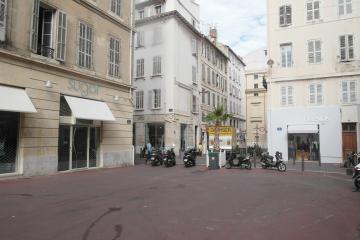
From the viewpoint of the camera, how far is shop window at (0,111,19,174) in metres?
12.0

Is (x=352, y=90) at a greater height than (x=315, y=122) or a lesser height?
greater

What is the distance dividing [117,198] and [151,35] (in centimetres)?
2421

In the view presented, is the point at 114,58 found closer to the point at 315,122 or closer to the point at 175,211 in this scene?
the point at 175,211

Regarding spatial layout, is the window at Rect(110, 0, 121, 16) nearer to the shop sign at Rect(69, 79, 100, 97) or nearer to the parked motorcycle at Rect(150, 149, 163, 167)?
the shop sign at Rect(69, 79, 100, 97)

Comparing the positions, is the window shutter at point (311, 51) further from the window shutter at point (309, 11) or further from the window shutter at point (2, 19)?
the window shutter at point (2, 19)

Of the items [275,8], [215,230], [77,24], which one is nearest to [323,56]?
[275,8]

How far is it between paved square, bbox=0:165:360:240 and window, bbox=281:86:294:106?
12.6 meters

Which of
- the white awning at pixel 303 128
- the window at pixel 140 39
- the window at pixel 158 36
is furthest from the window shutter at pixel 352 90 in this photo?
the window at pixel 140 39

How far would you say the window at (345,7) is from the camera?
21578 millimetres

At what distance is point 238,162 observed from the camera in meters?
18.2

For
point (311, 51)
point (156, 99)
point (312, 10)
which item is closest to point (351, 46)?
point (311, 51)

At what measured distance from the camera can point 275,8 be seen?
23.8 meters

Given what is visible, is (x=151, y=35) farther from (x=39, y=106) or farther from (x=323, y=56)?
(x=39, y=106)

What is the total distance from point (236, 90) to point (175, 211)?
46007 mm
